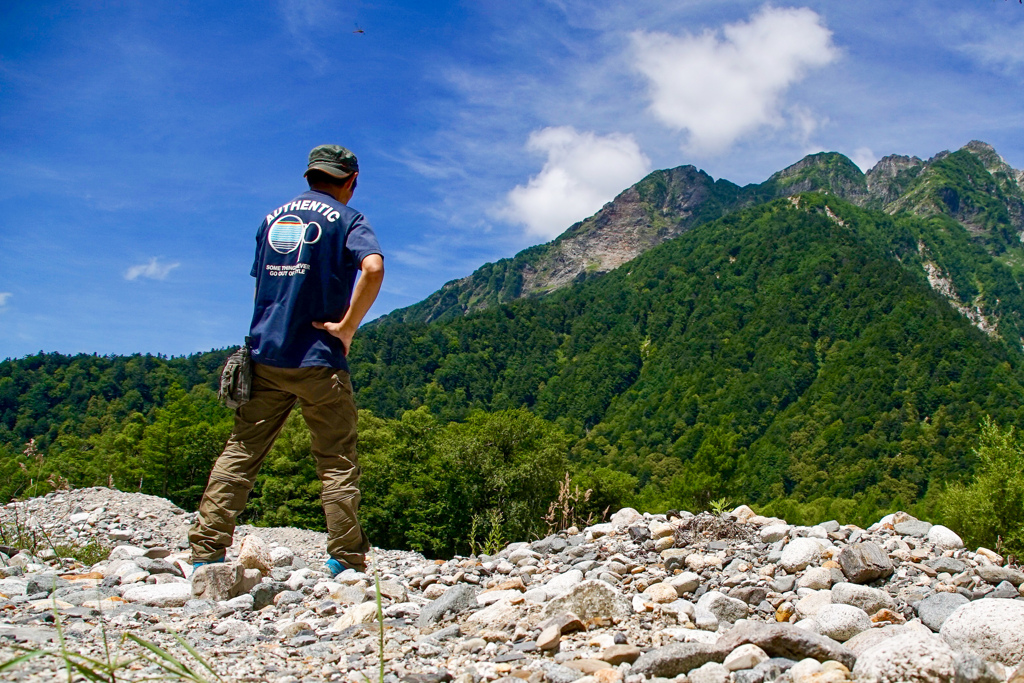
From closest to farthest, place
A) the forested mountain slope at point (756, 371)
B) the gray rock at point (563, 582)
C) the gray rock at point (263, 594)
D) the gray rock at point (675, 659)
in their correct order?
1. the gray rock at point (675, 659)
2. the gray rock at point (263, 594)
3. the gray rock at point (563, 582)
4. the forested mountain slope at point (756, 371)

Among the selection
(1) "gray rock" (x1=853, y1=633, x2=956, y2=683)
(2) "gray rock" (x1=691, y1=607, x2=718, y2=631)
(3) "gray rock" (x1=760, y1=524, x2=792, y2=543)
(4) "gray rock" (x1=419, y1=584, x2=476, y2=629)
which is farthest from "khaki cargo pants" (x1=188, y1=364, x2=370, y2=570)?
(3) "gray rock" (x1=760, y1=524, x2=792, y2=543)

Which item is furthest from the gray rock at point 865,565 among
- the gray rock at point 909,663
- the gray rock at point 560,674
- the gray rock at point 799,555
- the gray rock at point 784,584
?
the gray rock at point 560,674

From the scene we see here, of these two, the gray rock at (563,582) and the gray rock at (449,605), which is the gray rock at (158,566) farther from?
the gray rock at (563,582)

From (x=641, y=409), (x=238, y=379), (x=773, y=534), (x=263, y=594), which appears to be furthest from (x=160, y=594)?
(x=641, y=409)

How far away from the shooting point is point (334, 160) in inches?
184

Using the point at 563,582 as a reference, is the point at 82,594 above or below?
above

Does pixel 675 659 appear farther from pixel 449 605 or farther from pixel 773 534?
pixel 773 534

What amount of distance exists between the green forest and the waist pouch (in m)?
2.66

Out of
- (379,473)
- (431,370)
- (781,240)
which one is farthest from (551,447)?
(781,240)

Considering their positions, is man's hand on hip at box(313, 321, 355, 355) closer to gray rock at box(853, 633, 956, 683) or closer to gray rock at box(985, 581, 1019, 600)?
gray rock at box(853, 633, 956, 683)

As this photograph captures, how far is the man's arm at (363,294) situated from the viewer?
4.05 meters

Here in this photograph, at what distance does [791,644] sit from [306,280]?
3.23 m

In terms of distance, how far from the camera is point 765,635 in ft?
9.53

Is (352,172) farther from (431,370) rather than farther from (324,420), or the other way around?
(431,370)
